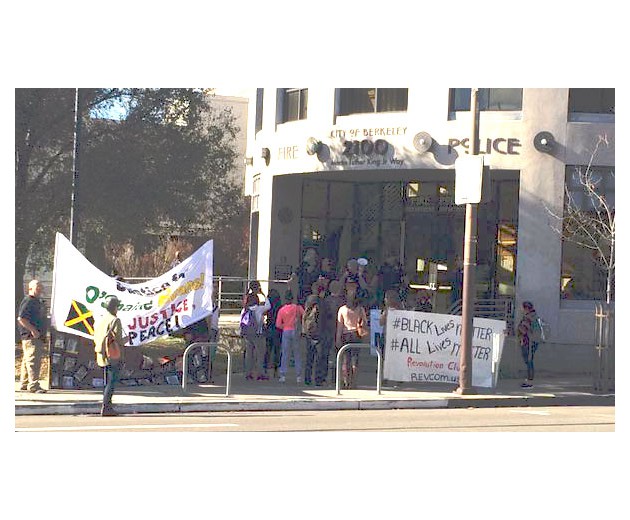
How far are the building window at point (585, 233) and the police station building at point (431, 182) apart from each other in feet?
0.11

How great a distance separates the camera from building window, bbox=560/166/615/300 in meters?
24.3

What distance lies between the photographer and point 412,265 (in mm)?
30516

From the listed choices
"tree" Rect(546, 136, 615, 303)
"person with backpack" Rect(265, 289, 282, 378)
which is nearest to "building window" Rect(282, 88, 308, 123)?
"tree" Rect(546, 136, 615, 303)

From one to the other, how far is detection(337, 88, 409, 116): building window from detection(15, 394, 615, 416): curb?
952 cm

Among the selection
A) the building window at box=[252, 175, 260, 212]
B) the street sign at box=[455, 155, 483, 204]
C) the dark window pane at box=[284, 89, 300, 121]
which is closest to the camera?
the street sign at box=[455, 155, 483, 204]

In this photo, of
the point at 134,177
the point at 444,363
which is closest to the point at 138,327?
the point at 444,363

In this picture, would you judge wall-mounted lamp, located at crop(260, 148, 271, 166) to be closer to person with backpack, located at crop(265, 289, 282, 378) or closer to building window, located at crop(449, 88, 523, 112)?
Answer: building window, located at crop(449, 88, 523, 112)

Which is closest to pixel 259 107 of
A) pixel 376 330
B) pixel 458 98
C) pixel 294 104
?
pixel 294 104

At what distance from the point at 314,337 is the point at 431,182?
11.5 metres

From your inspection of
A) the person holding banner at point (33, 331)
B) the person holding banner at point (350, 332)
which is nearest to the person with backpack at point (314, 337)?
the person holding banner at point (350, 332)

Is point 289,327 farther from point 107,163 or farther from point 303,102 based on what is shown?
point 303,102

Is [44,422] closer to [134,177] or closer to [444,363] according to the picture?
[444,363]

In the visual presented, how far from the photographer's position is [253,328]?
1975 cm

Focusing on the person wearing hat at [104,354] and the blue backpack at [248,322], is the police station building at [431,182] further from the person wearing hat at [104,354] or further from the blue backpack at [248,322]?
the person wearing hat at [104,354]
